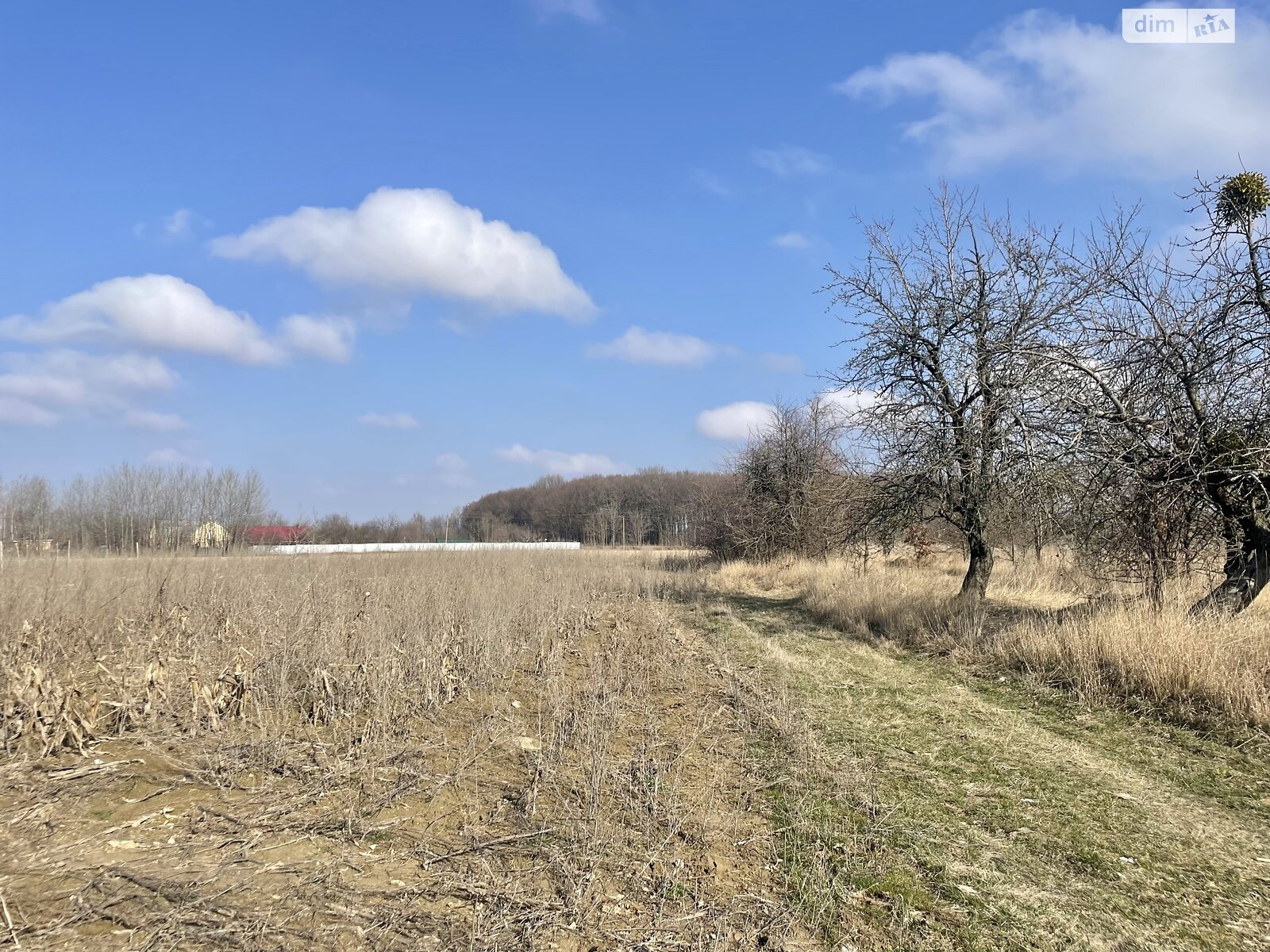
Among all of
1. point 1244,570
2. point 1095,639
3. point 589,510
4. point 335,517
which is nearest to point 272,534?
point 335,517

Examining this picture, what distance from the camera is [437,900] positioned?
3088 millimetres

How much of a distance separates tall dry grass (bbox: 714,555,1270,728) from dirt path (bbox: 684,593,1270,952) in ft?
1.50

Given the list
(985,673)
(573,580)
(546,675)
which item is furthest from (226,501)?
(985,673)

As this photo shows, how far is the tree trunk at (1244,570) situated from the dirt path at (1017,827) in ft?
8.19

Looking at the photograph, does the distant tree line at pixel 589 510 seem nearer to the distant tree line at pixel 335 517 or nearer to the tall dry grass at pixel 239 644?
the distant tree line at pixel 335 517

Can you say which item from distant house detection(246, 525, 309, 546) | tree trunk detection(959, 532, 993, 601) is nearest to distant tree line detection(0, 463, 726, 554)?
distant house detection(246, 525, 309, 546)

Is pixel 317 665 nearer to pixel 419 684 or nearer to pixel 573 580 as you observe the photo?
pixel 419 684

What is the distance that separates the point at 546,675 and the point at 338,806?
11.3ft

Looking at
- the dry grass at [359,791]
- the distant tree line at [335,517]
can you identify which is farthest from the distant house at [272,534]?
the dry grass at [359,791]

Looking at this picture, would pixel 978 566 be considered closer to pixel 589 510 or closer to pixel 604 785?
pixel 604 785

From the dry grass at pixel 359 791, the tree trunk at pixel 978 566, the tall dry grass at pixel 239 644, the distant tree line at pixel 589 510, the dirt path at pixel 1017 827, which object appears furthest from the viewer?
the distant tree line at pixel 589 510

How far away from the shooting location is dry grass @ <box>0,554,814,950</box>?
115 inches

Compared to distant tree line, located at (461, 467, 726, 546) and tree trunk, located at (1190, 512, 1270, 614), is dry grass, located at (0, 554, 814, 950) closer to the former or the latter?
tree trunk, located at (1190, 512, 1270, 614)

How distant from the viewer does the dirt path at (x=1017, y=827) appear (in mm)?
3086
